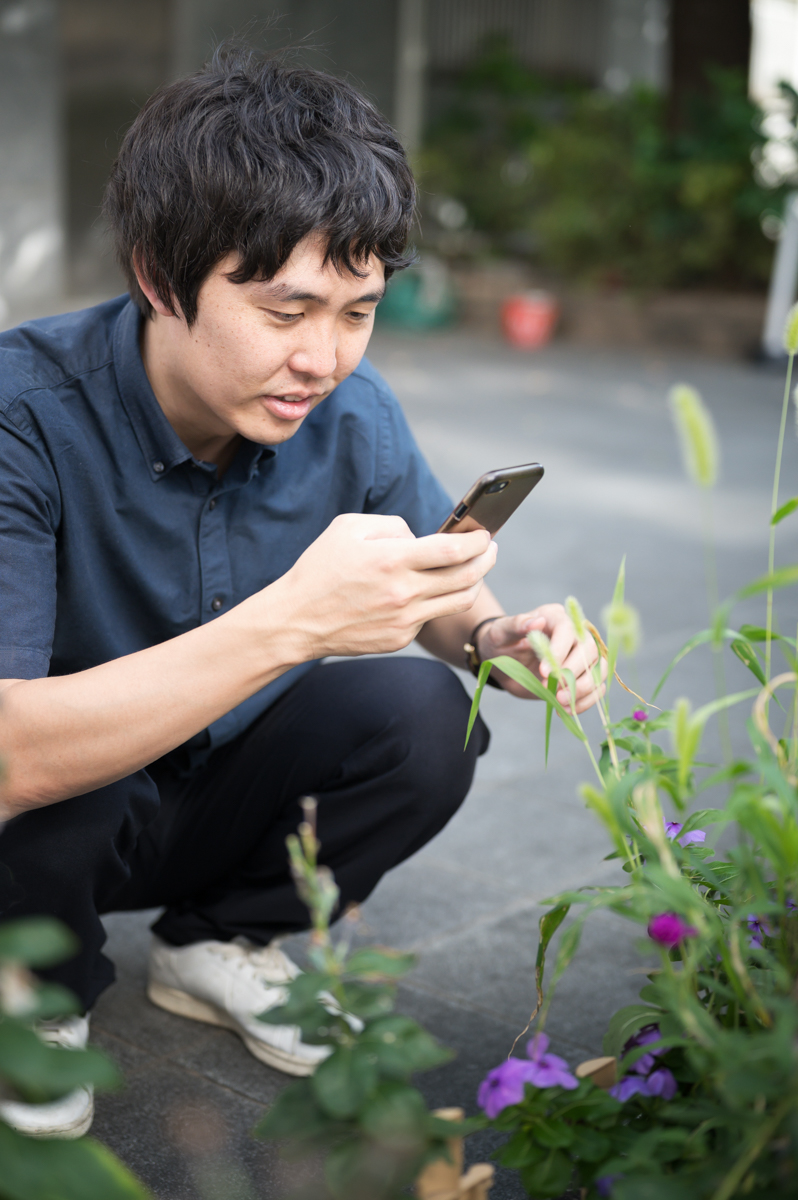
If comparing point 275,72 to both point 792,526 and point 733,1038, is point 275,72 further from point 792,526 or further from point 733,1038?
point 792,526

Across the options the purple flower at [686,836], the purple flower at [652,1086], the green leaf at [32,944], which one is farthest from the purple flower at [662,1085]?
the green leaf at [32,944]

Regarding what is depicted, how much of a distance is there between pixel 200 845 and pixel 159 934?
18cm

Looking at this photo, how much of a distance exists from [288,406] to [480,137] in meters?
11.2

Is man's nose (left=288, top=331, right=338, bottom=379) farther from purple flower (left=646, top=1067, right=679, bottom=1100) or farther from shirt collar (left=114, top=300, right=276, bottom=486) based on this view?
purple flower (left=646, top=1067, right=679, bottom=1100)

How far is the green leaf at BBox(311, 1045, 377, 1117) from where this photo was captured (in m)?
0.76

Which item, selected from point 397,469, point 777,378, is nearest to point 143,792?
point 397,469

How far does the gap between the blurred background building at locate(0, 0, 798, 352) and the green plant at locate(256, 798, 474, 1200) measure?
23.1ft

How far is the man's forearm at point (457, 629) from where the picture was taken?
1.72 m

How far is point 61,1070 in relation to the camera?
2.12 feet

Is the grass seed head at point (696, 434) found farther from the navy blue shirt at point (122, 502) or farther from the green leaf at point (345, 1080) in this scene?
the navy blue shirt at point (122, 502)

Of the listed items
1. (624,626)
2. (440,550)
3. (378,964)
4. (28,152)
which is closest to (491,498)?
(440,550)

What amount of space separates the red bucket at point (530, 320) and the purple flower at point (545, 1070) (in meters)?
8.48

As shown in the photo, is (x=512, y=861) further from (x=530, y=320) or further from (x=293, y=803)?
(x=530, y=320)

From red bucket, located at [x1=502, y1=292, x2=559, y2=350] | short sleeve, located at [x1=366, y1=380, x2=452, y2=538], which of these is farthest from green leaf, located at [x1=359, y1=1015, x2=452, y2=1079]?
red bucket, located at [x1=502, y1=292, x2=559, y2=350]
